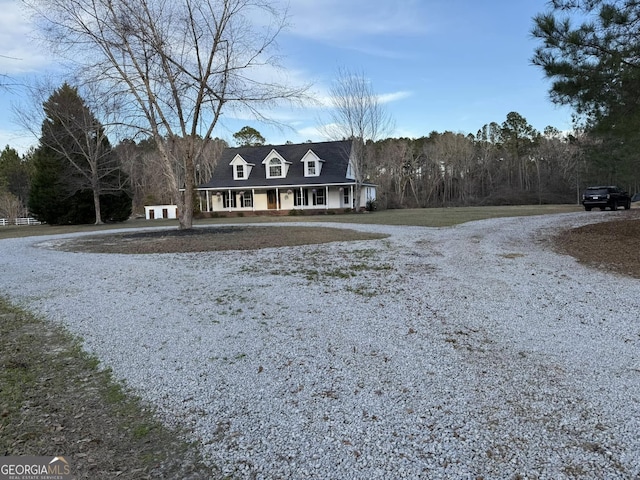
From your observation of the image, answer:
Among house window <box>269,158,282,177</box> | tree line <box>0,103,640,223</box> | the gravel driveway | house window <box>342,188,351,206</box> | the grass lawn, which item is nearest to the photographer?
the gravel driveway

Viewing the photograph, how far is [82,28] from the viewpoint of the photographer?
582 inches

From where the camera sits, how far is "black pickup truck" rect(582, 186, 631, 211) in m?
22.5

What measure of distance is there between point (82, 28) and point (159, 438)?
16.8 meters

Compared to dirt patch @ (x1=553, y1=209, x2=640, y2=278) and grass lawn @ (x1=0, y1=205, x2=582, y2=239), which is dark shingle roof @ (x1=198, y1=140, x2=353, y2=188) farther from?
dirt patch @ (x1=553, y1=209, x2=640, y2=278)

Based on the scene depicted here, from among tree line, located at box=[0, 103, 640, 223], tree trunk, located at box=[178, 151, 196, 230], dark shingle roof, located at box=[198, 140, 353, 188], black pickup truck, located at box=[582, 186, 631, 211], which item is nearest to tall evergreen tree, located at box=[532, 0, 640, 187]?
tree trunk, located at box=[178, 151, 196, 230]

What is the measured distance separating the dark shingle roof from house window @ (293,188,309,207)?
1.12m

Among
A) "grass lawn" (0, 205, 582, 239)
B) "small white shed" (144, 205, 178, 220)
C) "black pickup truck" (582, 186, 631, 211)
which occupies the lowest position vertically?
"grass lawn" (0, 205, 582, 239)

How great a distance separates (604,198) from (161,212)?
32.9m

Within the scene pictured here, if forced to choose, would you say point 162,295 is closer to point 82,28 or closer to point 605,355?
point 605,355

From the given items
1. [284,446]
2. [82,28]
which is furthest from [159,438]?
[82,28]

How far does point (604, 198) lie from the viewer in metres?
22.5

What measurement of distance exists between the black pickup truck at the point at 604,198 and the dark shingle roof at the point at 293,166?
50.9ft

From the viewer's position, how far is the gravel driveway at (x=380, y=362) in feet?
8.02

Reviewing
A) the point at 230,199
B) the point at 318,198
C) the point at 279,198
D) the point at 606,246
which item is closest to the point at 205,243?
the point at 606,246
